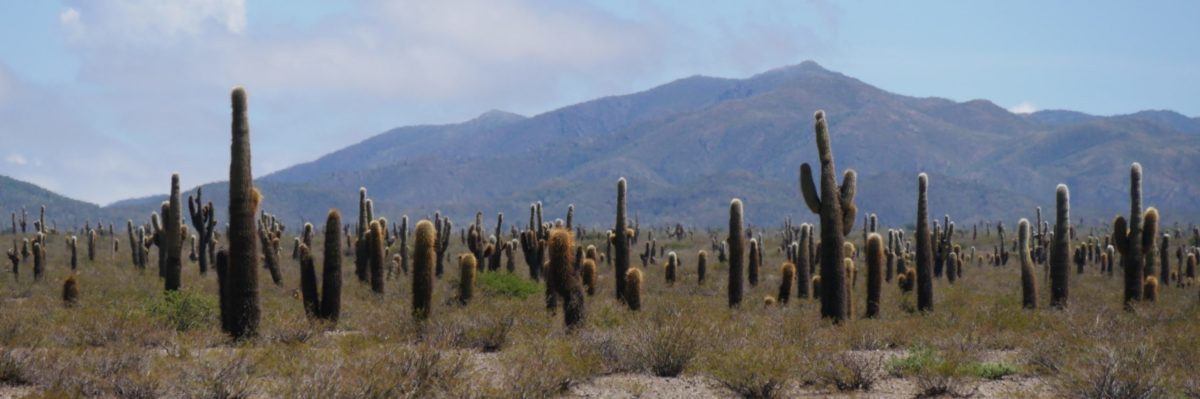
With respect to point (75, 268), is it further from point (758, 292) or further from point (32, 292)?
point (758, 292)

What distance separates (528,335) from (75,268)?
3107cm

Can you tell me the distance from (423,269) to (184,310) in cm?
417

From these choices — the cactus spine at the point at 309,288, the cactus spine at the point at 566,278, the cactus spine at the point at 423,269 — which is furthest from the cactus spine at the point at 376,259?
the cactus spine at the point at 566,278

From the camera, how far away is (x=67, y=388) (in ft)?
→ 34.5

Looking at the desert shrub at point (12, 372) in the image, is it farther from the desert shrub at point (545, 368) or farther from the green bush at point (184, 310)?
the green bush at point (184, 310)

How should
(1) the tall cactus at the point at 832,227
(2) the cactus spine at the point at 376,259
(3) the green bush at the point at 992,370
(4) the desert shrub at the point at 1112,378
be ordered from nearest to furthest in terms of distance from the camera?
1. (4) the desert shrub at the point at 1112,378
2. (3) the green bush at the point at 992,370
3. (1) the tall cactus at the point at 832,227
4. (2) the cactus spine at the point at 376,259

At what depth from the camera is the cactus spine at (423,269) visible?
61.0ft

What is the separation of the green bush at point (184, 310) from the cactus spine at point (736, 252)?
11017mm

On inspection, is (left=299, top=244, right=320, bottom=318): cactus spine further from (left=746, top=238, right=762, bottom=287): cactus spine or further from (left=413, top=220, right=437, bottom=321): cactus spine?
(left=746, top=238, right=762, bottom=287): cactus spine

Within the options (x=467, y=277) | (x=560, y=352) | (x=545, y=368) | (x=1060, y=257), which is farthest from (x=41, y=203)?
(x=545, y=368)

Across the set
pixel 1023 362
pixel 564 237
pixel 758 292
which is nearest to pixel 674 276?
pixel 758 292

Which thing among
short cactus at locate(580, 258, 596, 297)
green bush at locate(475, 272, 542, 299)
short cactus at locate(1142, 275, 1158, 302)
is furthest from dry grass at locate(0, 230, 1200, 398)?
green bush at locate(475, 272, 542, 299)

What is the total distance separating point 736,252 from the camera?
24.4 m

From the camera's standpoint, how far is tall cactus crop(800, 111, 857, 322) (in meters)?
19.7
